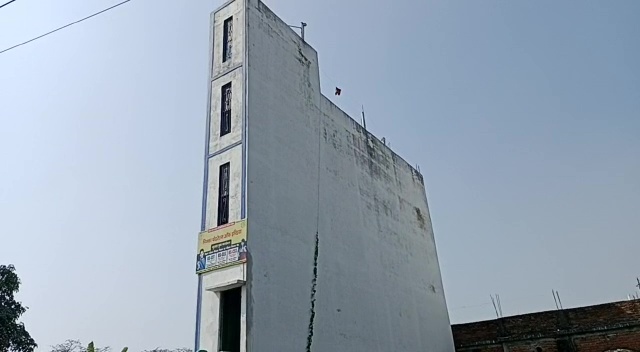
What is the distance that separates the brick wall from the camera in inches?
693

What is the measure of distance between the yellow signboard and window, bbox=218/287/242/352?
2.26ft

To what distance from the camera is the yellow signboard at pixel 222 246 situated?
1131 cm

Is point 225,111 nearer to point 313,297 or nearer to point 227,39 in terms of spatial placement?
point 227,39

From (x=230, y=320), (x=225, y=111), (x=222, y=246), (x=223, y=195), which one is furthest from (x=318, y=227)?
(x=225, y=111)

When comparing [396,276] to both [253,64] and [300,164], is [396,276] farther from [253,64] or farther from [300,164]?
[253,64]

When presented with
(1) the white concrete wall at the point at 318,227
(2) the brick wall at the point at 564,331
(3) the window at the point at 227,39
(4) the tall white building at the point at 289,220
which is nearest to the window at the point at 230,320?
(4) the tall white building at the point at 289,220

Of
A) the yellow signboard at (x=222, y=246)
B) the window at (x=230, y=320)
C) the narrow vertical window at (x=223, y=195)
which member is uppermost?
the narrow vertical window at (x=223, y=195)

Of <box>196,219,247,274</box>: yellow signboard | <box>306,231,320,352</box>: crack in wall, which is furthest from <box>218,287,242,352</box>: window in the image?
<box>306,231,320,352</box>: crack in wall

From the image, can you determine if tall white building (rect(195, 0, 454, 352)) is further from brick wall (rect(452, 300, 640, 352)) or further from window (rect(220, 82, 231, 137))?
brick wall (rect(452, 300, 640, 352))

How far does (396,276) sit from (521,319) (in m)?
5.53

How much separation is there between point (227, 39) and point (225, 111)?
2.42 m

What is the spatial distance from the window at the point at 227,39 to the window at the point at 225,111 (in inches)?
39.2

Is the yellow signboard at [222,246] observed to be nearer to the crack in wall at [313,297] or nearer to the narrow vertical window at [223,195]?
the narrow vertical window at [223,195]

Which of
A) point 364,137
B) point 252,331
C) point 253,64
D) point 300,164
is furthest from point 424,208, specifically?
point 252,331
